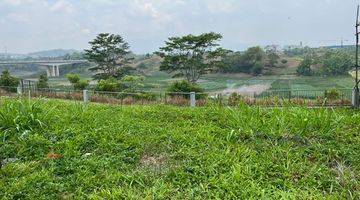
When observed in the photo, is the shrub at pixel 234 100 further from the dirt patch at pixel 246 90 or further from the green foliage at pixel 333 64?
the green foliage at pixel 333 64

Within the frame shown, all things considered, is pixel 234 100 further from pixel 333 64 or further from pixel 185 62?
pixel 333 64

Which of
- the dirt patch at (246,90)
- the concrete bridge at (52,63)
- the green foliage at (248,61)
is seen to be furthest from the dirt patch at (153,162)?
the concrete bridge at (52,63)

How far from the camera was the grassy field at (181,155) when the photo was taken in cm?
297

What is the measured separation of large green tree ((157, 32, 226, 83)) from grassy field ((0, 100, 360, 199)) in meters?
23.2

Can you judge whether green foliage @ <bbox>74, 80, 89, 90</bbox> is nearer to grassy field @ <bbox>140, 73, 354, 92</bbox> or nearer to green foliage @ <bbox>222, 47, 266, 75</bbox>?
grassy field @ <bbox>140, 73, 354, 92</bbox>

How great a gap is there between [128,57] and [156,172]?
32937 mm

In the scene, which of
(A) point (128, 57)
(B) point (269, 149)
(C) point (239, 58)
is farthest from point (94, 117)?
(C) point (239, 58)

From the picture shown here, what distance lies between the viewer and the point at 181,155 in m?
3.58

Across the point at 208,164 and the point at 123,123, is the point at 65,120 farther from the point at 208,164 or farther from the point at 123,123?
the point at 208,164

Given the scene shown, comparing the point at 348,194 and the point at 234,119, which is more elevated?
the point at 234,119

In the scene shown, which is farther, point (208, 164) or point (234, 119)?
point (234, 119)

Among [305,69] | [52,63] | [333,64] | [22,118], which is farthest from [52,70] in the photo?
[22,118]

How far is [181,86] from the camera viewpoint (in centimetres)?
Result: 1800

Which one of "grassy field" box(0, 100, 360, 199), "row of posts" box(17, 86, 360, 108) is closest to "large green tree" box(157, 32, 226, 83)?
"row of posts" box(17, 86, 360, 108)
